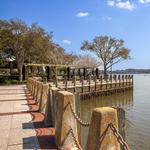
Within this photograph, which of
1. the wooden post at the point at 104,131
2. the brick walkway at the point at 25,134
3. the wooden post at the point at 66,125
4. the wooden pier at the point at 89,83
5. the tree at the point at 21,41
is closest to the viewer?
the wooden post at the point at 104,131

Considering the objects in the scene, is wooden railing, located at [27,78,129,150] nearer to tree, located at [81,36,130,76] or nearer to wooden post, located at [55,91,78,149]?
wooden post, located at [55,91,78,149]

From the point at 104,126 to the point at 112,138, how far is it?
0.76ft

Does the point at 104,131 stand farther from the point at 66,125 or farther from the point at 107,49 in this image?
the point at 107,49

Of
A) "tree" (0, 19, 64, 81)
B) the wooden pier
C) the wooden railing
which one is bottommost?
the wooden pier

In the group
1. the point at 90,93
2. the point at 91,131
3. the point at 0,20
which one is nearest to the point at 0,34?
the point at 0,20

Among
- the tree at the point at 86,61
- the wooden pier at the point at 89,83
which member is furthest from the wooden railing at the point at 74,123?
the tree at the point at 86,61

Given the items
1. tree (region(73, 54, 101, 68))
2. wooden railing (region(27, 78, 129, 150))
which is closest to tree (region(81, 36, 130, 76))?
tree (region(73, 54, 101, 68))

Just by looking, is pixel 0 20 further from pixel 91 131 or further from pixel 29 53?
pixel 91 131

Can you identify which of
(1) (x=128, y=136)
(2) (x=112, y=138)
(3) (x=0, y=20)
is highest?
(3) (x=0, y=20)

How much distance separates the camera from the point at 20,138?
28.0ft

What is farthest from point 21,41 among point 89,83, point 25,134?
point 25,134

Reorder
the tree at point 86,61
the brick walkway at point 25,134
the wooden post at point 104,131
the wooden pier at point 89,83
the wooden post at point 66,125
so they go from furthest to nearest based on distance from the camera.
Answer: the tree at point 86,61, the wooden pier at point 89,83, the brick walkway at point 25,134, the wooden post at point 66,125, the wooden post at point 104,131

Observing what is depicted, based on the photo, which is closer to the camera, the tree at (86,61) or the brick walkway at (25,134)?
the brick walkway at (25,134)

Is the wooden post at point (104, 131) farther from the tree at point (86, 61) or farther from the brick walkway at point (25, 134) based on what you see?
the tree at point (86, 61)
